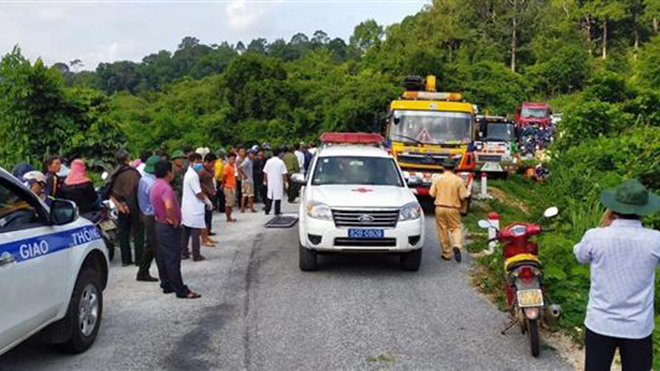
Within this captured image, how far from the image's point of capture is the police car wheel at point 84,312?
562 centimetres

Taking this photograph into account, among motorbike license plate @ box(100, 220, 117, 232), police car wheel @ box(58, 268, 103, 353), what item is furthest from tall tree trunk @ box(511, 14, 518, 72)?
police car wheel @ box(58, 268, 103, 353)

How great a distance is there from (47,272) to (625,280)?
168 inches

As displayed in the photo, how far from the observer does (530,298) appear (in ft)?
19.6

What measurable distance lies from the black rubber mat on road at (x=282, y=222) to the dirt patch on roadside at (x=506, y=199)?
5.72m

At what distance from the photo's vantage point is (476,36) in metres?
60.6

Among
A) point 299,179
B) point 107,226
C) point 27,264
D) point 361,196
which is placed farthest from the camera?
point 299,179

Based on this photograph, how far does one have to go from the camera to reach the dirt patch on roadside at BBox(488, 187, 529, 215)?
54.9 ft

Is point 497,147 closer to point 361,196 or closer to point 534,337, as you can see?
point 361,196

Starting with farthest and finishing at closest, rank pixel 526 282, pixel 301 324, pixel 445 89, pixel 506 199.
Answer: pixel 445 89, pixel 506 199, pixel 301 324, pixel 526 282

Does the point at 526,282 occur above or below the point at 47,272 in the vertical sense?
below

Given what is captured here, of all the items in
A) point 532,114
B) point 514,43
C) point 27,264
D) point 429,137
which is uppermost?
point 514,43

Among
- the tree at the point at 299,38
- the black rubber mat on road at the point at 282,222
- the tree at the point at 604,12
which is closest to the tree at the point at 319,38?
the tree at the point at 299,38

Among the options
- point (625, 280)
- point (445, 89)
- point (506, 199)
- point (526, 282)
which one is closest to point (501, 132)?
point (506, 199)

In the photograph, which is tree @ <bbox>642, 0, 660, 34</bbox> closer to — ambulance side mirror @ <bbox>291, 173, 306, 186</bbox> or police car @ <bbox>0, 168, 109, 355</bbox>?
ambulance side mirror @ <bbox>291, 173, 306, 186</bbox>
